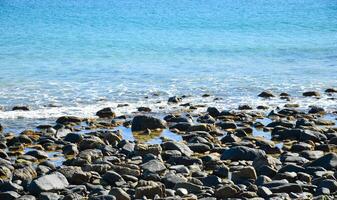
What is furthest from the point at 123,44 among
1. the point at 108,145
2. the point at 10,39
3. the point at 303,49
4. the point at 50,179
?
the point at 50,179

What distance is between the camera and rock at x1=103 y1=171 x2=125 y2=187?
43.1ft

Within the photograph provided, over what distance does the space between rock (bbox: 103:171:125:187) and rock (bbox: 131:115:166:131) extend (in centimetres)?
540

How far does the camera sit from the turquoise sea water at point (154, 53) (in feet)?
83.4

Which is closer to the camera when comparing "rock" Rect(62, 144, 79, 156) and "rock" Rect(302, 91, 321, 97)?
"rock" Rect(62, 144, 79, 156)

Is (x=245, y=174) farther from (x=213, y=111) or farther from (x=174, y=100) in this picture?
(x=174, y=100)

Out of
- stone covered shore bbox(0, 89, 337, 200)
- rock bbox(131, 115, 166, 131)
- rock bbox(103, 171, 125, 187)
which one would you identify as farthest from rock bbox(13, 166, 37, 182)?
rock bbox(131, 115, 166, 131)

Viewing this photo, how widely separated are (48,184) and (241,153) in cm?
406

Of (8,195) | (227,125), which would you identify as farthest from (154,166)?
(227,125)

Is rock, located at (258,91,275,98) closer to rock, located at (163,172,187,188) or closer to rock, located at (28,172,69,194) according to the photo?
rock, located at (163,172,187,188)

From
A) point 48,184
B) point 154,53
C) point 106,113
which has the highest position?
point 48,184

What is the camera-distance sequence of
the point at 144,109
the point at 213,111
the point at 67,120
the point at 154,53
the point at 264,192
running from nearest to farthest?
1. the point at 264,192
2. the point at 67,120
3. the point at 213,111
4. the point at 144,109
5. the point at 154,53

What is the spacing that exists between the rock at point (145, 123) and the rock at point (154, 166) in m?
4.51

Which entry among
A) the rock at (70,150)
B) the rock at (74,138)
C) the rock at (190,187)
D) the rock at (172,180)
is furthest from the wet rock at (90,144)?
the rock at (190,187)

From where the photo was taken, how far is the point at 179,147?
51.6ft
